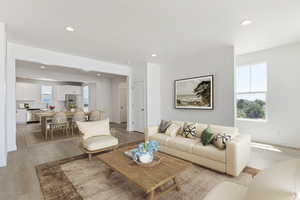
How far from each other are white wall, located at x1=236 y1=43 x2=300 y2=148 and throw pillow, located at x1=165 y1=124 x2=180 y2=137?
2.70 meters

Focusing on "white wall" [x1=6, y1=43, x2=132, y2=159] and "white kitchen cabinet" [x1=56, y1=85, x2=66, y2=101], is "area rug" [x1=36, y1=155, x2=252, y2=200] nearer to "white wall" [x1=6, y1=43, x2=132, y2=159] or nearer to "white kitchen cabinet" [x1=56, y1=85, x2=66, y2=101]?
"white wall" [x1=6, y1=43, x2=132, y2=159]

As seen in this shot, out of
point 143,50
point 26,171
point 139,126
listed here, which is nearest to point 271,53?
point 143,50

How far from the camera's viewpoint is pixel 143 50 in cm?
390

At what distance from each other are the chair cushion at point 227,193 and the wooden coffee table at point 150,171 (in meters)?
0.49

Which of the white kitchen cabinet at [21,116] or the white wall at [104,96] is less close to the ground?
the white wall at [104,96]

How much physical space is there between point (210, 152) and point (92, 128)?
265cm

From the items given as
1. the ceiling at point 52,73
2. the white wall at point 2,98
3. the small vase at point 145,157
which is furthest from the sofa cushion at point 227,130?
the ceiling at point 52,73

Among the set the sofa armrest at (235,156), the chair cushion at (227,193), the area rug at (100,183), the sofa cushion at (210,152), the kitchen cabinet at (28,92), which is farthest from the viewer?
the kitchen cabinet at (28,92)

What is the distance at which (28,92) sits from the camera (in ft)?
25.0

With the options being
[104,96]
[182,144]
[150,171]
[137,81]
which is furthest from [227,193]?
[104,96]

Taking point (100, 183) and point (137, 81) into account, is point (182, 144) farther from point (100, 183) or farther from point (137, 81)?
point (137, 81)

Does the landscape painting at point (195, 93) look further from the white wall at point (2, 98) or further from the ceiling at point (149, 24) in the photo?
the white wall at point (2, 98)

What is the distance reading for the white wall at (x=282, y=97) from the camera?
3.48 meters

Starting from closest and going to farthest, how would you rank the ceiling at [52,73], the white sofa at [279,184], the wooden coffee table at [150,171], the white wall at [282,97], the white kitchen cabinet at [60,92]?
the white sofa at [279,184] < the wooden coffee table at [150,171] < the white wall at [282,97] < the ceiling at [52,73] < the white kitchen cabinet at [60,92]
